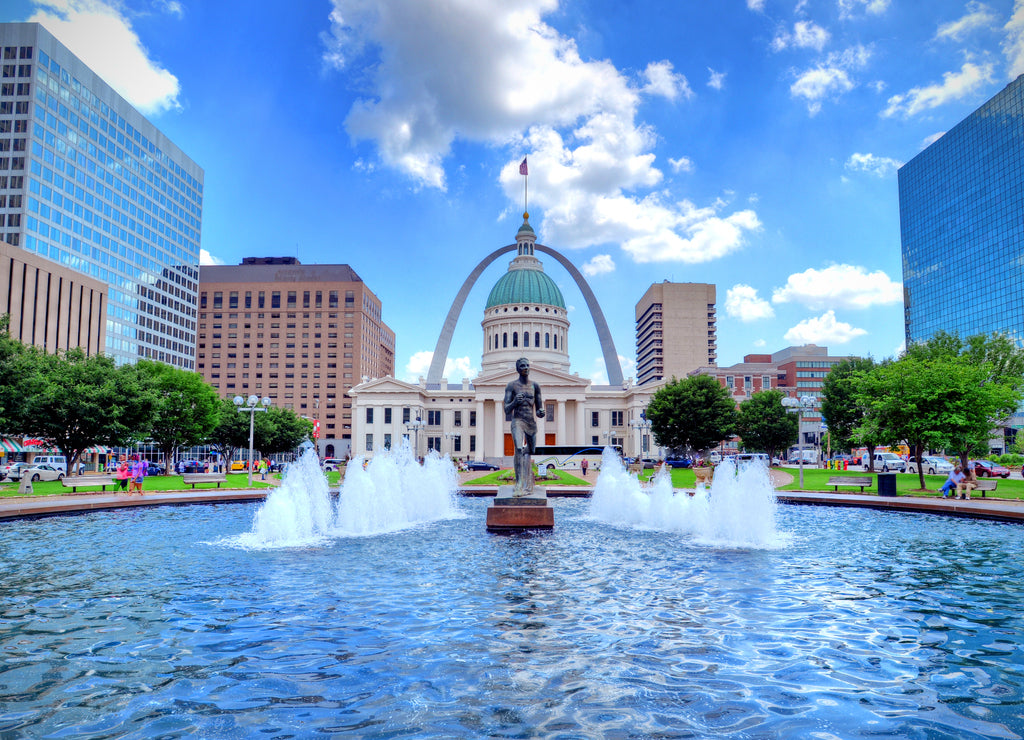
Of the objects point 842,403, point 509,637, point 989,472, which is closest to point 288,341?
point 842,403

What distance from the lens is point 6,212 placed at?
8225 cm

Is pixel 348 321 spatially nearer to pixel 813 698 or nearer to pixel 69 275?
pixel 69 275

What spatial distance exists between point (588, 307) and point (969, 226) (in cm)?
7115

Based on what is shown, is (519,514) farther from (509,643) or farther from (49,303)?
(49,303)

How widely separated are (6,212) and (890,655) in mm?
103164

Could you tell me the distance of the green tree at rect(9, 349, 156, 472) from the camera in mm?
40812

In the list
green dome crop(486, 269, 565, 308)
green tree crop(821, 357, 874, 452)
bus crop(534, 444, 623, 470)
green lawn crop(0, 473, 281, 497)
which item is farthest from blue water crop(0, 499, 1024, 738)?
green dome crop(486, 269, 565, 308)

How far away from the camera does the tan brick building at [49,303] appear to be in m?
76.7

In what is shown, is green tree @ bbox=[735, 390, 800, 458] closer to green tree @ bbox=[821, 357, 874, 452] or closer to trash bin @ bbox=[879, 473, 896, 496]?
green tree @ bbox=[821, 357, 874, 452]

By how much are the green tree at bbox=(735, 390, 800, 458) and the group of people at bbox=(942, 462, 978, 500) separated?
147 ft

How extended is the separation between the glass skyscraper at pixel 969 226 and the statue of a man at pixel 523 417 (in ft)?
386

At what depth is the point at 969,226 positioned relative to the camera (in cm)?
12119

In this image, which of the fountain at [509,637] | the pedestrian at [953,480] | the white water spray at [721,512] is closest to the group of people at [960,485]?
the pedestrian at [953,480]

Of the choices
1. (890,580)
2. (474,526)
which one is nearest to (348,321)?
(474,526)
